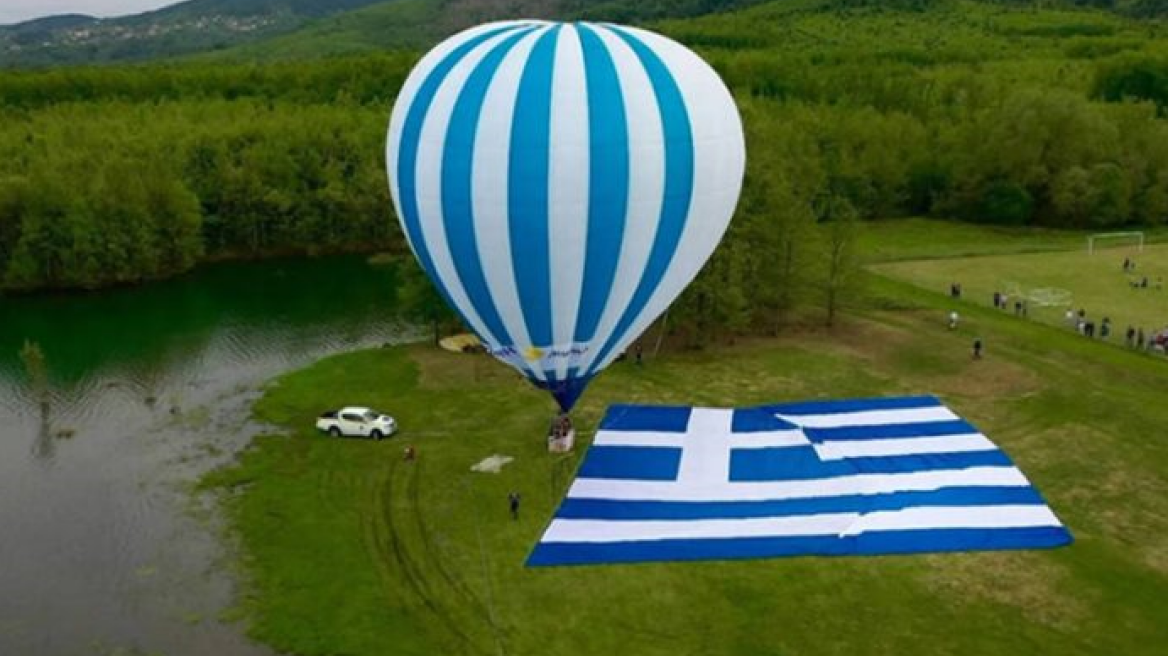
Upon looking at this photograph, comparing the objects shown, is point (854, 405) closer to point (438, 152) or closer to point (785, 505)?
point (785, 505)

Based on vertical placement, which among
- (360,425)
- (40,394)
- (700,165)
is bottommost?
(40,394)

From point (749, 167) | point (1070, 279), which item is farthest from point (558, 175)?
point (1070, 279)

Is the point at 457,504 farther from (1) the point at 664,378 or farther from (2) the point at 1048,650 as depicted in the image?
(2) the point at 1048,650

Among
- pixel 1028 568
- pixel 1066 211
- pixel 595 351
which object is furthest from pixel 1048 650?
pixel 1066 211

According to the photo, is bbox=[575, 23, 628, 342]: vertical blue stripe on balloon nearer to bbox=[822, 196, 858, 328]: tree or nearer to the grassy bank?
bbox=[822, 196, 858, 328]: tree

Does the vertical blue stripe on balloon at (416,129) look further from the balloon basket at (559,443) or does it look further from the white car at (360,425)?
the white car at (360,425)

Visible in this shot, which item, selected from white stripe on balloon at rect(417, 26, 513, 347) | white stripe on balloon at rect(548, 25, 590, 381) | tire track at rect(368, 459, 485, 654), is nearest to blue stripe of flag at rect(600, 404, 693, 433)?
tire track at rect(368, 459, 485, 654)

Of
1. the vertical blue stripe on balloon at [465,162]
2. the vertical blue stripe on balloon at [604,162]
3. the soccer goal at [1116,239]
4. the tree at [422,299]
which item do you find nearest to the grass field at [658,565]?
the tree at [422,299]
